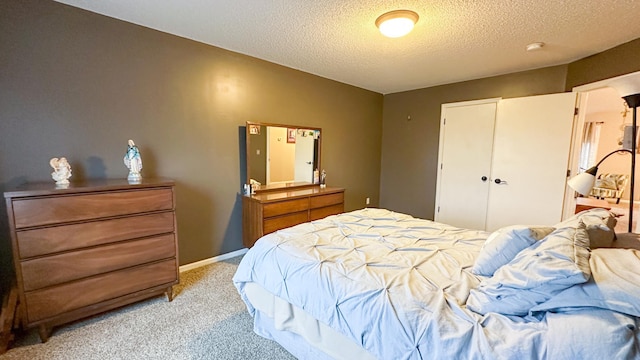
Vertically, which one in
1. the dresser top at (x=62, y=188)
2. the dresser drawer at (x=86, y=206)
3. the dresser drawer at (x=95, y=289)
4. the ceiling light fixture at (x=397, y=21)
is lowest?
the dresser drawer at (x=95, y=289)

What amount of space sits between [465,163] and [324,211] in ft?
7.43

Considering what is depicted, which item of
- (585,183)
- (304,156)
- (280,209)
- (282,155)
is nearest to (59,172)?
(280,209)

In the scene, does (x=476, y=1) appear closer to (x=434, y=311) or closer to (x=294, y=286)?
(x=434, y=311)

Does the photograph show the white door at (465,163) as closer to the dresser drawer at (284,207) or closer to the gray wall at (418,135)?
the gray wall at (418,135)

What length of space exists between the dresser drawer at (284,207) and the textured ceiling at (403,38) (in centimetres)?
171

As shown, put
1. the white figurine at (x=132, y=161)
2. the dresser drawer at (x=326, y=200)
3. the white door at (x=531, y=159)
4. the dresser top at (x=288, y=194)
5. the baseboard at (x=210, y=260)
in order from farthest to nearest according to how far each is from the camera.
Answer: the dresser drawer at (x=326, y=200) → the white door at (x=531, y=159) → the dresser top at (x=288, y=194) → the baseboard at (x=210, y=260) → the white figurine at (x=132, y=161)

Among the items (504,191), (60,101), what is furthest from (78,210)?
(504,191)

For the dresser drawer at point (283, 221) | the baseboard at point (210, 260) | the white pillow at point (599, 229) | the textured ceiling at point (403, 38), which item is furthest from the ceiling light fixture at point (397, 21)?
the baseboard at point (210, 260)

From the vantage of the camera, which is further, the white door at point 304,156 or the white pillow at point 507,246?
the white door at point 304,156

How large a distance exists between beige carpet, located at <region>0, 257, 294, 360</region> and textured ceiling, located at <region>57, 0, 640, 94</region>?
7.90ft

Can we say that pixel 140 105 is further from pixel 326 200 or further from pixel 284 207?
pixel 326 200

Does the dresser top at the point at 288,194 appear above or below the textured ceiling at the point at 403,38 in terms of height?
below

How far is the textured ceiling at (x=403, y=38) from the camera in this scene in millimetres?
1992

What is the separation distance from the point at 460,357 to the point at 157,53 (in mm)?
3165
